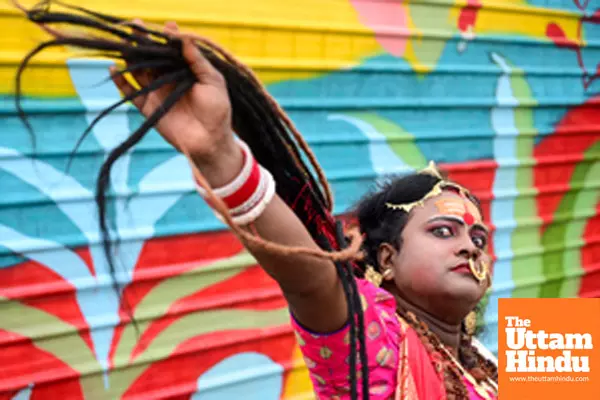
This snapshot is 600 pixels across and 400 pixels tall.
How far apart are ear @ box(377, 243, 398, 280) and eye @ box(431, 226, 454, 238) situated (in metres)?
0.12

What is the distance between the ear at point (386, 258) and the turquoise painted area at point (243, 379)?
3.67 feet

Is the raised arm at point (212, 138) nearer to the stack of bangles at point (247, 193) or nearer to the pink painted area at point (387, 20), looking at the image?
the stack of bangles at point (247, 193)

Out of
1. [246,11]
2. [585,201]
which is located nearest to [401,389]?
[246,11]

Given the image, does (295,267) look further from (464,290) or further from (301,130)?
(301,130)

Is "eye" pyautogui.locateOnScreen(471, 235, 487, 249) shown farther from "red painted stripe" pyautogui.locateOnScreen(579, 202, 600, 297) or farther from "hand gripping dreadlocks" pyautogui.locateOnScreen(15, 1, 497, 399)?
"red painted stripe" pyautogui.locateOnScreen(579, 202, 600, 297)

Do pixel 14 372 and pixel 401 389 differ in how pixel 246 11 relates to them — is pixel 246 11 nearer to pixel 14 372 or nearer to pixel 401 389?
pixel 14 372

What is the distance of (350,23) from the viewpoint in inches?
129

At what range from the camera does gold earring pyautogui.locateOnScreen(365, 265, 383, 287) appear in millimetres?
2016

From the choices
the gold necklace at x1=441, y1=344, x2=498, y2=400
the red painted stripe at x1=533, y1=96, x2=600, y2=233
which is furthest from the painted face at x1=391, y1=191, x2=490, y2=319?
the red painted stripe at x1=533, y1=96, x2=600, y2=233

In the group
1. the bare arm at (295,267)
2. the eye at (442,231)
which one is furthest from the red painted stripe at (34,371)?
the bare arm at (295,267)

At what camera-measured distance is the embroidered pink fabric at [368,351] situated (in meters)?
1.42

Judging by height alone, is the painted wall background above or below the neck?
above

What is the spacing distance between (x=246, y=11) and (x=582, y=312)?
1.65m

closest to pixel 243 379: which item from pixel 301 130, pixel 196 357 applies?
pixel 196 357
